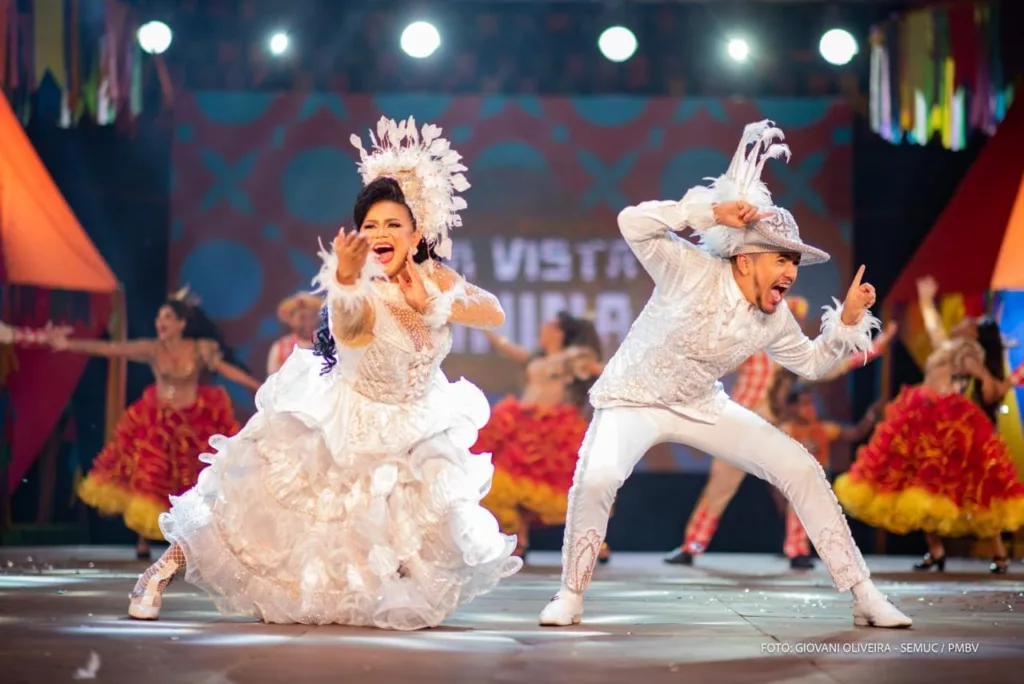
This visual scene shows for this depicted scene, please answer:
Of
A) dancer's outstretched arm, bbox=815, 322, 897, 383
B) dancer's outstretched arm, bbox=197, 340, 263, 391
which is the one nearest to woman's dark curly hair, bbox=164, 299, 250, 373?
dancer's outstretched arm, bbox=197, 340, 263, 391

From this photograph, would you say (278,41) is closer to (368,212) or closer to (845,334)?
(368,212)

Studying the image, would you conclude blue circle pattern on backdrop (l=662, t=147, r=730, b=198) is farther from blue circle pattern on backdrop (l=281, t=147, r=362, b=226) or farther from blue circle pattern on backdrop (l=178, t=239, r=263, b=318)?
blue circle pattern on backdrop (l=178, t=239, r=263, b=318)

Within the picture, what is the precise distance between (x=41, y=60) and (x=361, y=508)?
16.7 feet

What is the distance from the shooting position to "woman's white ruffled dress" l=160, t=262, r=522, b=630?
13.7 feet

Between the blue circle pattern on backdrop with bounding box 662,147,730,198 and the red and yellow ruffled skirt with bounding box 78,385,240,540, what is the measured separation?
3302mm

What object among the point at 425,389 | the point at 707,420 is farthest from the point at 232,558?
the point at 707,420

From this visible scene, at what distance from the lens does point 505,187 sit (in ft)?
30.3

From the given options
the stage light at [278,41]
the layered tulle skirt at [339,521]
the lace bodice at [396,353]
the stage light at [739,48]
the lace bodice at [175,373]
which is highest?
the stage light at [278,41]

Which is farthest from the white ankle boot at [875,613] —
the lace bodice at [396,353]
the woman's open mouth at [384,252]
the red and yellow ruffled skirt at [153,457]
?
the red and yellow ruffled skirt at [153,457]

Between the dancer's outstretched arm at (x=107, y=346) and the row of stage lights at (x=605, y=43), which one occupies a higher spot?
the row of stage lights at (x=605, y=43)

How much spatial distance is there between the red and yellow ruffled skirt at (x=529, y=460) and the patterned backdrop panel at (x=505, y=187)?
133 cm

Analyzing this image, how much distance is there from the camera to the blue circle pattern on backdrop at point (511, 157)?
924 cm

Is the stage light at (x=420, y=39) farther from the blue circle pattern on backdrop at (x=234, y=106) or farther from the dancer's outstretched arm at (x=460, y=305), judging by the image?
the dancer's outstretched arm at (x=460, y=305)

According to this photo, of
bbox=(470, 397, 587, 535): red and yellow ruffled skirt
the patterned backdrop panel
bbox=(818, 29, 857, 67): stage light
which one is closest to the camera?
bbox=(470, 397, 587, 535): red and yellow ruffled skirt
